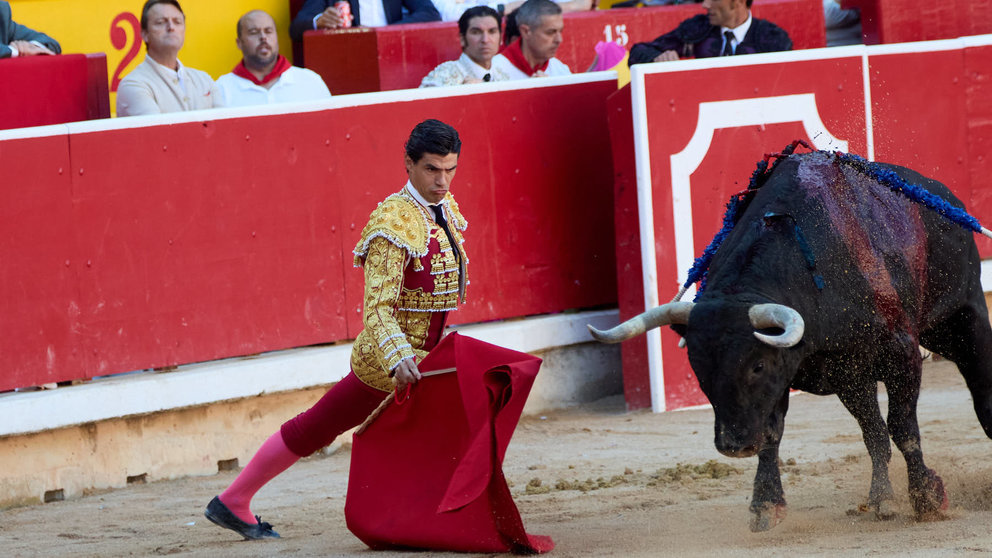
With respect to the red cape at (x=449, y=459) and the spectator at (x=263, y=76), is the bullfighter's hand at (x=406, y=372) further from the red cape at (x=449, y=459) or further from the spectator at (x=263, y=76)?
the spectator at (x=263, y=76)

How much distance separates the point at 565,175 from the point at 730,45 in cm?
100

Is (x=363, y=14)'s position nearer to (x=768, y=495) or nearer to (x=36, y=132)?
(x=36, y=132)

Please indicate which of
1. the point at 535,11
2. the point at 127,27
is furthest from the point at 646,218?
the point at 127,27

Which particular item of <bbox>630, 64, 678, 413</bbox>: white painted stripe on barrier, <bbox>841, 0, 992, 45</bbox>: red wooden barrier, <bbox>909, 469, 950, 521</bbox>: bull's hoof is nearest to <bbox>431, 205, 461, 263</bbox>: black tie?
<bbox>909, 469, 950, 521</bbox>: bull's hoof

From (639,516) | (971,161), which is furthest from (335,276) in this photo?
(971,161)

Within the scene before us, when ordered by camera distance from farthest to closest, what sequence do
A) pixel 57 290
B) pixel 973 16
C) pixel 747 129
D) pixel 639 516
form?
pixel 973 16 → pixel 747 129 → pixel 57 290 → pixel 639 516

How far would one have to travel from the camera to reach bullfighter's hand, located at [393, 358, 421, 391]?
150 inches

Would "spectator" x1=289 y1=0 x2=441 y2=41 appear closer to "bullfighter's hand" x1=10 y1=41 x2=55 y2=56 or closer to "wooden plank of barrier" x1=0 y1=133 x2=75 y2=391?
"bullfighter's hand" x1=10 y1=41 x2=55 y2=56

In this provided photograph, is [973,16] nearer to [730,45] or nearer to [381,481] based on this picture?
[730,45]

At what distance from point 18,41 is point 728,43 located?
3.22 m

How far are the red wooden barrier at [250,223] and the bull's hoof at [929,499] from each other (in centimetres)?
271

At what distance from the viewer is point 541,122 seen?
667 centimetres

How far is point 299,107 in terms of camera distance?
5.99 metres

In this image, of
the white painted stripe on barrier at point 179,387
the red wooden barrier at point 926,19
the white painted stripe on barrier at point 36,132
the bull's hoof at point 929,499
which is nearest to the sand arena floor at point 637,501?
the bull's hoof at point 929,499
